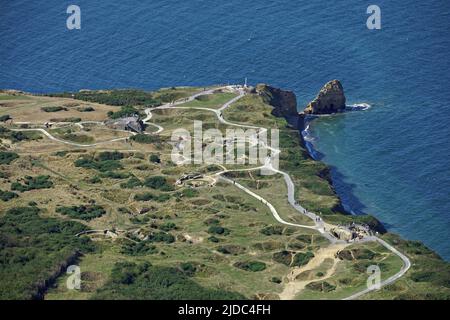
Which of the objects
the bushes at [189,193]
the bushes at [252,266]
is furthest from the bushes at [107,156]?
the bushes at [252,266]

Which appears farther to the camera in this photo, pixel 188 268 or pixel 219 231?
pixel 219 231

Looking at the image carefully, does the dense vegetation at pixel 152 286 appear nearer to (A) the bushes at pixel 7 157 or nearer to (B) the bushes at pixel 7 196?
(B) the bushes at pixel 7 196

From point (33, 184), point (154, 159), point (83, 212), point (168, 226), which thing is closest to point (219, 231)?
point (168, 226)

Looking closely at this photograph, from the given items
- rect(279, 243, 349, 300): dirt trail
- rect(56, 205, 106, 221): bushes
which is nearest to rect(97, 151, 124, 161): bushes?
rect(56, 205, 106, 221): bushes

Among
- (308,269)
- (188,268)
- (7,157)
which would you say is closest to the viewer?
(188,268)

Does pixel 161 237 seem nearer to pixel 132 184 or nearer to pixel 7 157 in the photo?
pixel 132 184

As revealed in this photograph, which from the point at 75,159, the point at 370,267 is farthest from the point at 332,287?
the point at 75,159

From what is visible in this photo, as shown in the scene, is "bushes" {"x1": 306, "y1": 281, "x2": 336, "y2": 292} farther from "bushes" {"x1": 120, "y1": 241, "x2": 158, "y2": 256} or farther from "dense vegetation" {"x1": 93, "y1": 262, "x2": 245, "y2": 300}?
"bushes" {"x1": 120, "y1": 241, "x2": 158, "y2": 256}

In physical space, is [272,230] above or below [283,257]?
above

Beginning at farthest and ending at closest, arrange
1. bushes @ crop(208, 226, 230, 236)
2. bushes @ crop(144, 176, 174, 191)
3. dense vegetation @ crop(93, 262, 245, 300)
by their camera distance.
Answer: bushes @ crop(144, 176, 174, 191) < bushes @ crop(208, 226, 230, 236) < dense vegetation @ crop(93, 262, 245, 300)
